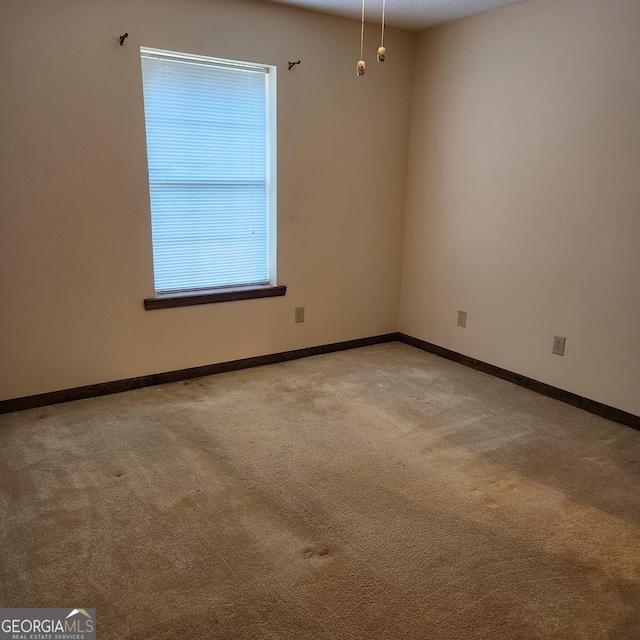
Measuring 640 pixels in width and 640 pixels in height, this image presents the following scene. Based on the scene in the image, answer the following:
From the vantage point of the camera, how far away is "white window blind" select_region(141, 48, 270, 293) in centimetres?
314

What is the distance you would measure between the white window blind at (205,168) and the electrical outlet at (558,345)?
2000mm

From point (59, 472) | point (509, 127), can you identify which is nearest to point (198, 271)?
point (59, 472)

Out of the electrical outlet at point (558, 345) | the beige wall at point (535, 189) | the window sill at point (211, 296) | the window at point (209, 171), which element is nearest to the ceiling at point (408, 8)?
the beige wall at point (535, 189)

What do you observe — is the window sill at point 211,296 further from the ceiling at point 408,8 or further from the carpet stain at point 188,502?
the ceiling at point 408,8

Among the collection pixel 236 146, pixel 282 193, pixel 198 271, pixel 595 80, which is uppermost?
pixel 595 80

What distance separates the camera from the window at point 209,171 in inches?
124

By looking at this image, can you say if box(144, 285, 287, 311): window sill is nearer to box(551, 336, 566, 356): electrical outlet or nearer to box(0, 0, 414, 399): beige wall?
box(0, 0, 414, 399): beige wall

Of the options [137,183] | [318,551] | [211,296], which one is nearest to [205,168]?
[137,183]

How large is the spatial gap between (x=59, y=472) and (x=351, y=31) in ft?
10.7

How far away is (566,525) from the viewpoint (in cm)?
203

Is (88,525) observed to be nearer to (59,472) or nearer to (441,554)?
(59,472)

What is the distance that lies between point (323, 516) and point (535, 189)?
2.36 m

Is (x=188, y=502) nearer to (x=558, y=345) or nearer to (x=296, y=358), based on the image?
(x=296, y=358)

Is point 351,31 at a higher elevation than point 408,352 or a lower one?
higher
